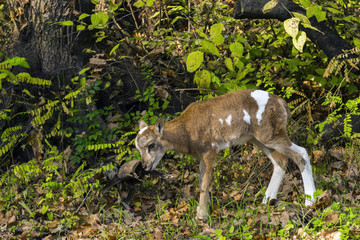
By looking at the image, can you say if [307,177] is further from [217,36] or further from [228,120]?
[217,36]

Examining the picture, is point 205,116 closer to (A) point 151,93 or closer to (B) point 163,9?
(A) point 151,93

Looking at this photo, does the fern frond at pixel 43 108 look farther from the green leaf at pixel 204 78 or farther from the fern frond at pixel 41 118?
the green leaf at pixel 204 78

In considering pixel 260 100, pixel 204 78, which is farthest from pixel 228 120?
pixel 204 78

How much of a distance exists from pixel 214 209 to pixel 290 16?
298cm

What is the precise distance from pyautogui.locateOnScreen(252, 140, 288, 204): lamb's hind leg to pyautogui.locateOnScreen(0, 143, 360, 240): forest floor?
15cm

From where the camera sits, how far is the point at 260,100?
22.5ft

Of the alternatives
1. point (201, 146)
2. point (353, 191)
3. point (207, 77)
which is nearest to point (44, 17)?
point (207, 77)

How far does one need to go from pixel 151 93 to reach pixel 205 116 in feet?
6.75

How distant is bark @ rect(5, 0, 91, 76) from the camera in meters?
8.45

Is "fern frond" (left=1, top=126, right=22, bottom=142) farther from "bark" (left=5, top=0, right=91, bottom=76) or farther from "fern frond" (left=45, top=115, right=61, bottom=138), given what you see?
"bark" (left=5, top=0, right=91, bottom=76)

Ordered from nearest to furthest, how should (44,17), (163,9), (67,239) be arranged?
1. (67,239)
2. (44,17)
3. (163,9)

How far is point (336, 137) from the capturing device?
790 cm

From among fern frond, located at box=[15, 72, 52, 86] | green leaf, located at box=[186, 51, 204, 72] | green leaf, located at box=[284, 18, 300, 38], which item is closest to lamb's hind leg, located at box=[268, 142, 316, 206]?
green leaf, located at box=[186, 51, 204, 72]

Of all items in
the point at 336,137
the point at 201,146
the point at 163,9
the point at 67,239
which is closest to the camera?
the point at 67,239
